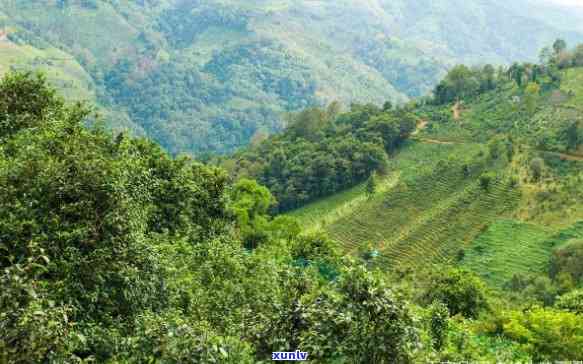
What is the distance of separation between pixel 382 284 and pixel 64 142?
8733 mm

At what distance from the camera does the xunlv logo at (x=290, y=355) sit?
395 inches

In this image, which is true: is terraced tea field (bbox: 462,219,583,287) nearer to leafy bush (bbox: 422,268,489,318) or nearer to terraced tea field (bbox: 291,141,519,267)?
terraced tea field (bbox: 291,141,519,267)

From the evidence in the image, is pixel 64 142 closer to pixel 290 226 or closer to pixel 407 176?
pixel 290 226

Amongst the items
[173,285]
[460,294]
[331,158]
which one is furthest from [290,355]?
[331,158]

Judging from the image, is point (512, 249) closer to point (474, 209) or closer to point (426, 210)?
point (474, 209)

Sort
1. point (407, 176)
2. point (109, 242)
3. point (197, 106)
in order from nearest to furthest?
point (109, 242)
point (407, 176)
point (197, 106)

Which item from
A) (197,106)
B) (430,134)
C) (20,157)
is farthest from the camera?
(197,106)

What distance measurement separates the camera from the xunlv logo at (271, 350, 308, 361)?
32.9 feet

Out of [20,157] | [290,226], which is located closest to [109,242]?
[20,157]

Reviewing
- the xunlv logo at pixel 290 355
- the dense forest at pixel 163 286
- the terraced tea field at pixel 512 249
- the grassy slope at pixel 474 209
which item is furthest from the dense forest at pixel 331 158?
the xunlv logo at pixel 290 355

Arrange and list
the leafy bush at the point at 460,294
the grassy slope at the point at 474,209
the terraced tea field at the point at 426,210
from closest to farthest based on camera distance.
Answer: the leafy bush at the point at 460,294, the grassy slope at the point at 474,209, the terraced tea field at the point at 426,210

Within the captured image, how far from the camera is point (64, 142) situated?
14.5 m

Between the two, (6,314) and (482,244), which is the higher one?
(6,314)

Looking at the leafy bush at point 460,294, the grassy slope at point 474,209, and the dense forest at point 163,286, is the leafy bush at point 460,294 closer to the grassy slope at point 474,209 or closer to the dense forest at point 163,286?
the dense forest at point 163,286
